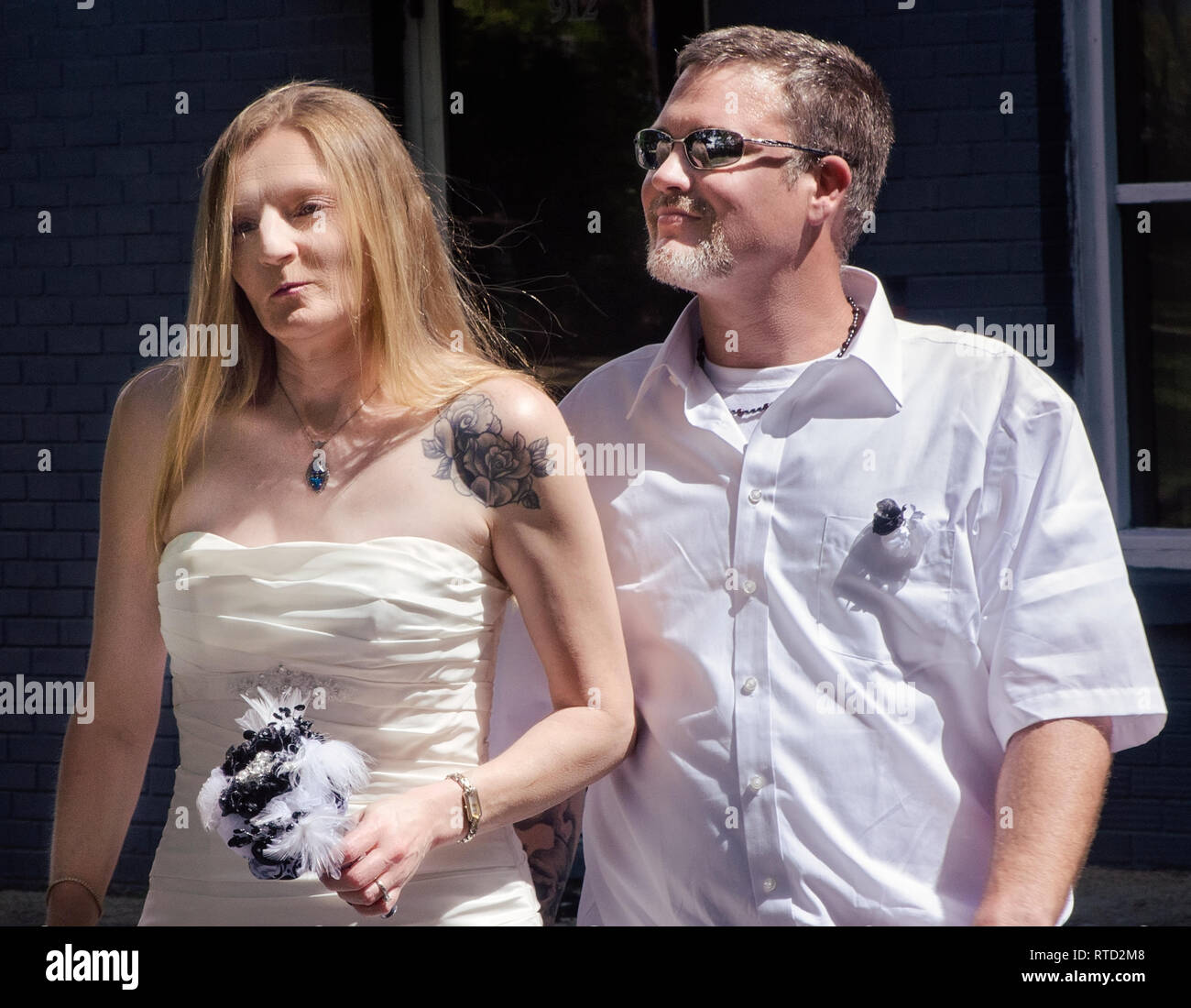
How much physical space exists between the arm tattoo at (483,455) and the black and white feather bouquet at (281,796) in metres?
0.44

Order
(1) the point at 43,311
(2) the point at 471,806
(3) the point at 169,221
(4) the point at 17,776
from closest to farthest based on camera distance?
(2) the point at 471,806
(3) the point at 169,221
(1) the point at 43,311
(4) the point at 17,776

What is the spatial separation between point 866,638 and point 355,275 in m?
0.96

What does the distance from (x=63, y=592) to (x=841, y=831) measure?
329cm

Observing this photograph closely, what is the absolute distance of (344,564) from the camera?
2057 millimetres

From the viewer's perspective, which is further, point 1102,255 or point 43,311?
point 43,311

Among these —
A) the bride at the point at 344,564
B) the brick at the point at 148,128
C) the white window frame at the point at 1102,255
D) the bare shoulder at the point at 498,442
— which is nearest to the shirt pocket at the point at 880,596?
the bride at the point at 344,564

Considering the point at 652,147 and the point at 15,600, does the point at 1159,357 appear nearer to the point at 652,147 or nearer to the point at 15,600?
the point at 652,147

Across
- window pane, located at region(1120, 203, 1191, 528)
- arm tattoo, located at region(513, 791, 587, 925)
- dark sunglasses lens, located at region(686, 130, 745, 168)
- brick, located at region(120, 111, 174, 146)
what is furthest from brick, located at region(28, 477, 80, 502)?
window pane, located at region(1120, 203, 1191, 528)

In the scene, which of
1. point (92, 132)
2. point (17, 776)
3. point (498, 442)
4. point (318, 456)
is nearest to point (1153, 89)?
point (498, 442)

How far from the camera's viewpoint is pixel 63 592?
14.9ft

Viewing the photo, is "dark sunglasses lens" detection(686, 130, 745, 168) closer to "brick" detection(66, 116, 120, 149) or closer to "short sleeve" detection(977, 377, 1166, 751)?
"short sleeve" detection(977, 377, 1166, 751)

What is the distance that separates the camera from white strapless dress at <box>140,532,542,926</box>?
6.70 ft

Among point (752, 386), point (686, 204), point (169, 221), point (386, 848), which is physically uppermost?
point (169, 221)

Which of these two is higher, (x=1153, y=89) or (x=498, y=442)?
(x=1153, y=89)
